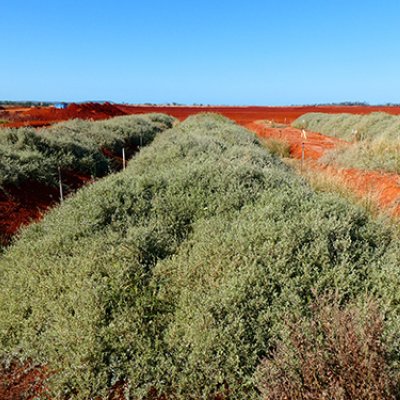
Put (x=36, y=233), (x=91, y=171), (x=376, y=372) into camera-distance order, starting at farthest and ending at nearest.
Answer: (x=91, y=171), (x=36, y=233), (x=376, y=372)

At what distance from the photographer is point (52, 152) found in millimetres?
11867

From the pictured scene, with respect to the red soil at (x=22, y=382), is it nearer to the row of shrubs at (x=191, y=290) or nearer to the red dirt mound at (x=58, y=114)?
the row of shrubs at (x=191, y=290)

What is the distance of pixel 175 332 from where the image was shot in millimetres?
3129

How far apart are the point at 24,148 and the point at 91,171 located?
2.03m

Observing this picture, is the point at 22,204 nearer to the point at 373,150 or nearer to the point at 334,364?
the point at 334,364

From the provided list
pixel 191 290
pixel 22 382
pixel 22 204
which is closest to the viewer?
pixel 22 382

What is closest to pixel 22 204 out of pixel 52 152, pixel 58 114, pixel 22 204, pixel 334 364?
pixel 22 204

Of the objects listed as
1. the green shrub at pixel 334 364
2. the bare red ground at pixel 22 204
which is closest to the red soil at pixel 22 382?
the green shrub at pixel 334 364

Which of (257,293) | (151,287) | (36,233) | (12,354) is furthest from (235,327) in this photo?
(36,233)

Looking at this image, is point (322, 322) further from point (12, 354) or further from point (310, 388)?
point (12, 354)

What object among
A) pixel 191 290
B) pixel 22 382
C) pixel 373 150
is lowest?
pixel 22 382

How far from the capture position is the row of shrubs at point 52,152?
949 cm

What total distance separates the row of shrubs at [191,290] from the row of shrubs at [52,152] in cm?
500

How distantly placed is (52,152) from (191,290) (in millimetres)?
9747
